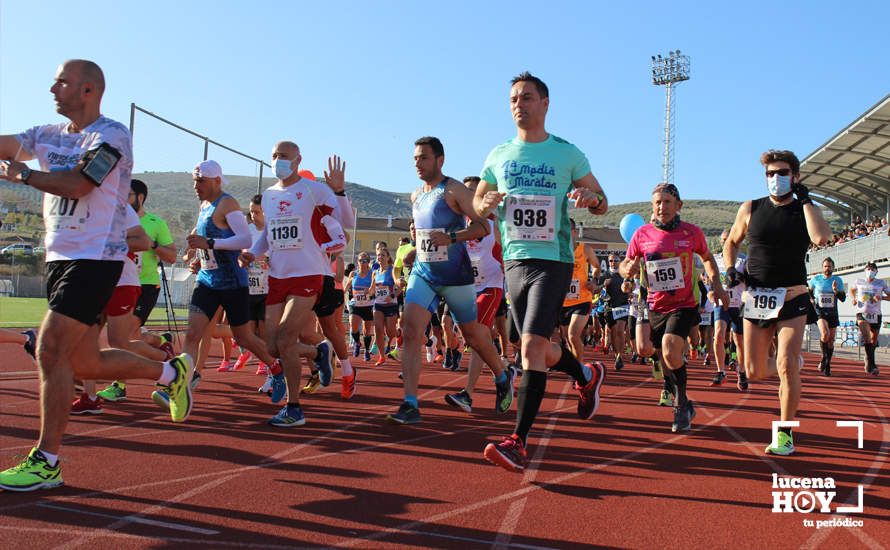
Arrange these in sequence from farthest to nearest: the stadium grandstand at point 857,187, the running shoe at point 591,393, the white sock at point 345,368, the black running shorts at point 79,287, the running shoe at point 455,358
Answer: the stadium grandstand at point 857,187 < the running shoe at point 455,358 < the white sock at point 345,368 < the running shoe at point 591,393 < the black running shorts at point 79,287

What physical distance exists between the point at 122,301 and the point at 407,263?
305 centimetres

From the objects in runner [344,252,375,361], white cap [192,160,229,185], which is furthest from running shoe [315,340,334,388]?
runner [344,252,375,361]

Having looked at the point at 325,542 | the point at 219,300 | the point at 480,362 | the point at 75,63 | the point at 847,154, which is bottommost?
the point at 325,542

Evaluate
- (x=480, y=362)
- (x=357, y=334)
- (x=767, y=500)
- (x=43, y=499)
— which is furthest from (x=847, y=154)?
(x=43, y=499)

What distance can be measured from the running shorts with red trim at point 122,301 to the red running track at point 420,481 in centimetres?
89

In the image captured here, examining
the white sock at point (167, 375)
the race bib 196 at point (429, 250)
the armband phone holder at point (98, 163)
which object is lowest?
the white sock at point (167, 375)

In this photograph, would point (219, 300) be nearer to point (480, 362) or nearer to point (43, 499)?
point (480, 362)

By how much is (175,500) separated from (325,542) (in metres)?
1.02

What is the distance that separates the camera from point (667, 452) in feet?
17.7

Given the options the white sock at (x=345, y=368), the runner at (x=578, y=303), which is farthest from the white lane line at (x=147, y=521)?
the runner at (x=578, y=303)

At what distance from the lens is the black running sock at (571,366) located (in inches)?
215

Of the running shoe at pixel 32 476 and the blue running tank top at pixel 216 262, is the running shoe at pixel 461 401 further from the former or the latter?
the running shoe at pixel 32 476

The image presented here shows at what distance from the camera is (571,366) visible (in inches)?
218

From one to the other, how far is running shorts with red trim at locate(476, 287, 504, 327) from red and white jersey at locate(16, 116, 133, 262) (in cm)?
416
